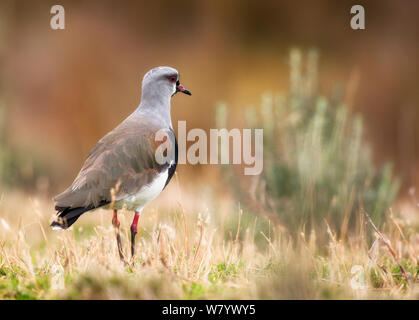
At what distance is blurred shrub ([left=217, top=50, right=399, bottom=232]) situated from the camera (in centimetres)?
557

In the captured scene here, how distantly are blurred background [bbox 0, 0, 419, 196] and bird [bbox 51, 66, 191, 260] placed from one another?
23.3ft

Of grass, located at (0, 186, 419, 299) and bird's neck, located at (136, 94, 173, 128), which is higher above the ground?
bird's neck, located at (136, 94, 173, 128)

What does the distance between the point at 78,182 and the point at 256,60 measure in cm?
921

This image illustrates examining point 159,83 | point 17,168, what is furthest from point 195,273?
point 17,168

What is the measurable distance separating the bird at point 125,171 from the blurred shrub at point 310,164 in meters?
1.22

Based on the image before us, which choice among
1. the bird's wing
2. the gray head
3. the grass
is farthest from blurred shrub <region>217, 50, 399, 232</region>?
the bird's wing

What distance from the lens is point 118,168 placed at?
13.5 feet

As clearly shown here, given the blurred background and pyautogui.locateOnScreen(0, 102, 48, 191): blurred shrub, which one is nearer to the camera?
pyautogui.locateOnScreen(0, 102, 48, 191): blurred shrub

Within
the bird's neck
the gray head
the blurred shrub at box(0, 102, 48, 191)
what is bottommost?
the blurred shrub at box(0, 102, 48, 191)

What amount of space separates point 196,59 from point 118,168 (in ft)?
29.3

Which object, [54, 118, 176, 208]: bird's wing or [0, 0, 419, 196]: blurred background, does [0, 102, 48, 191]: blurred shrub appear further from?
[54, 118, 176, 208]: bird's wing

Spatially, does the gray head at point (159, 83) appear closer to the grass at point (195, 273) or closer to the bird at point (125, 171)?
the bird at point (125, 171)

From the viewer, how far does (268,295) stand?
3.11 meters
